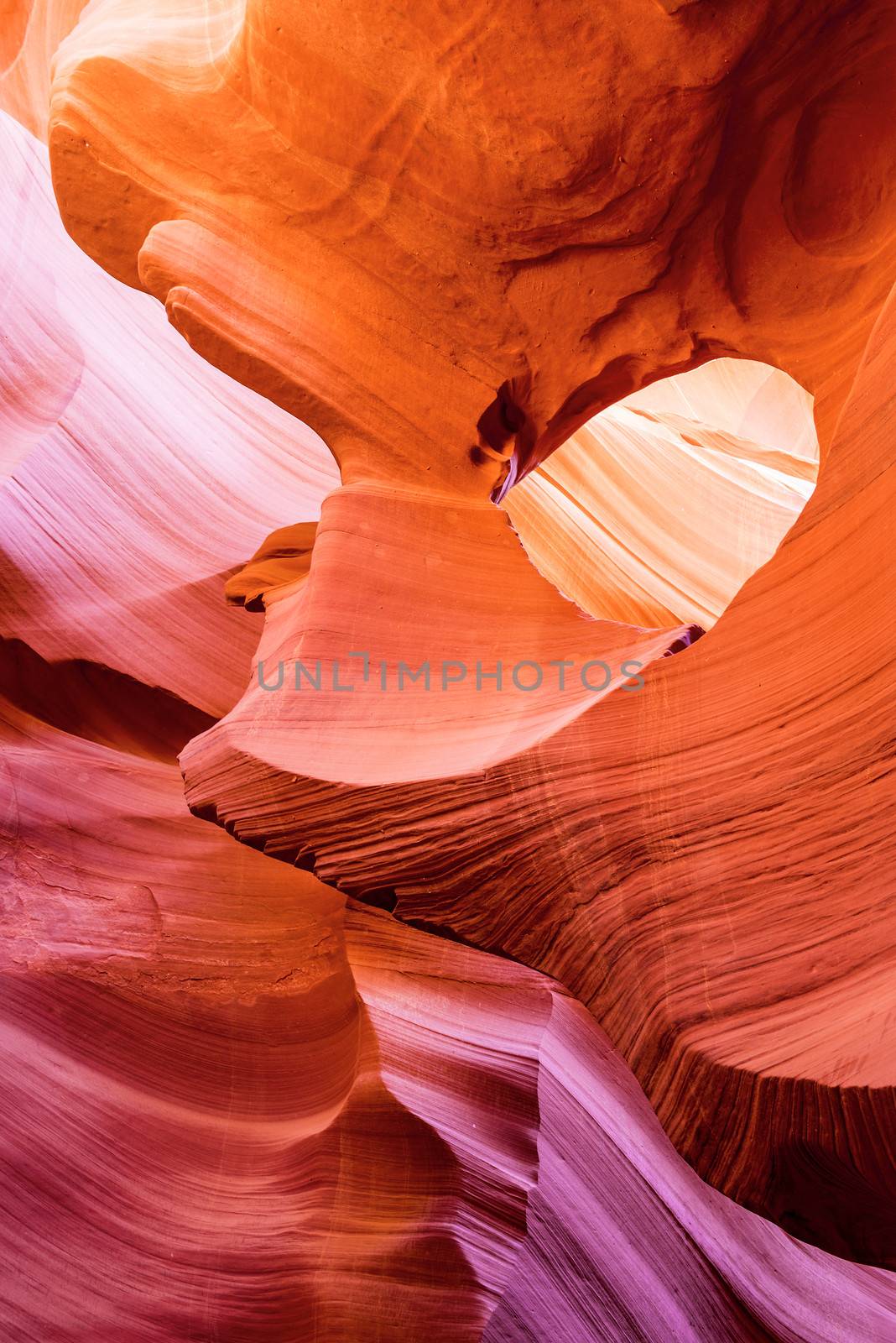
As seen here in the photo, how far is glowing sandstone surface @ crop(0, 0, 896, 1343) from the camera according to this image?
1726 mm

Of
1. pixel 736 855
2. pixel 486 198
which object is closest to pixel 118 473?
pixel 486 198

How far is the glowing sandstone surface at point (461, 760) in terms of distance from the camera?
5.66ft

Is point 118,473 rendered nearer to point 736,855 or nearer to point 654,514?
point 654,514

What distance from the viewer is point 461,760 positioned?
2010mm

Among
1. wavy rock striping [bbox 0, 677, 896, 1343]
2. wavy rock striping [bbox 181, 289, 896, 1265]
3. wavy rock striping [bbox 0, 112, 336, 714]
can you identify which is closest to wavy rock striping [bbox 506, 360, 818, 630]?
wavy rock striping [bbox 0, 112, 336, 714]

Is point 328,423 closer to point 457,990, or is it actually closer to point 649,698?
point 649,698

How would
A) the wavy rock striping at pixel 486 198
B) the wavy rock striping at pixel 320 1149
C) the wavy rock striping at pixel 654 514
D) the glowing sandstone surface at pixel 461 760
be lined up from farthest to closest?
the wavy rock striping at pixel 654 514
the wavy rock striping at pixel 320 1149
the wavy rock striping at pixel 486 198
the glowing sandstone surface at pixel 461 760

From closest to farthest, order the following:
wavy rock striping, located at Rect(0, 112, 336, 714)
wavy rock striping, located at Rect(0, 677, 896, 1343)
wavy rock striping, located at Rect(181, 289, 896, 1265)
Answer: wavy rock striping, located at Rect(181, 289, 896, 1265) < wavy rock striping, located at Rect(0, 677, 896, 1343) < wavy rock striping, located at Rect(0, 112, 336, 714)

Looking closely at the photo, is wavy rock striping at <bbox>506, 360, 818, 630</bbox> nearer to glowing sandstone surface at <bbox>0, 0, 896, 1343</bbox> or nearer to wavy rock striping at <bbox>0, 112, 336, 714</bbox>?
wavy rock striping at <bbox>0, 112, 336, 714</bbox>

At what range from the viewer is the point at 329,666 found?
2293 mm

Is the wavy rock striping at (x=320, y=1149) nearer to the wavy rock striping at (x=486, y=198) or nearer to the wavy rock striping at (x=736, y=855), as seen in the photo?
the wavy rock striping at (x=736, y=855)

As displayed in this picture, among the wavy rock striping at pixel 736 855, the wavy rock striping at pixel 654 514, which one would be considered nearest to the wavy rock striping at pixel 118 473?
the wavy rock striping at pixel 654 514

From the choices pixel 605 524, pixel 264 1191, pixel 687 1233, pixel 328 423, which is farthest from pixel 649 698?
pixel 605 524

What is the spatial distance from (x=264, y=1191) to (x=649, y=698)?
1.69 m
